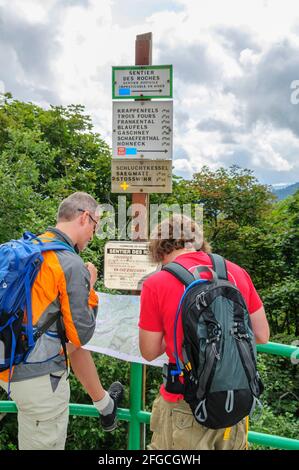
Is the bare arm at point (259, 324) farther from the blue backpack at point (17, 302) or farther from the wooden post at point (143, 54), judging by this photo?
the wooden post at point (143, 54)

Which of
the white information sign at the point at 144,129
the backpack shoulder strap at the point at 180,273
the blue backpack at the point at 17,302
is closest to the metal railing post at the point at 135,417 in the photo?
the blue backpack at the point at 17,302

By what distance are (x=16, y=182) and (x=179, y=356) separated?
3.17 meters

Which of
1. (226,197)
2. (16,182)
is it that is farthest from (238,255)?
(16,182)

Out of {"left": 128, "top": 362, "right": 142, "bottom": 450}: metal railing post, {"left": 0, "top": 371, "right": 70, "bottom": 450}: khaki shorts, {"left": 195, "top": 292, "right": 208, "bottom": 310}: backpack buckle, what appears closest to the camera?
{"left": 195, "top": 292, "right": 208, "bottom": 310}: backpack buckle

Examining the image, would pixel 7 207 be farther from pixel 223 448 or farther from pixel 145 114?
pixel 223 448

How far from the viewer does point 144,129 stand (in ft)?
8.87

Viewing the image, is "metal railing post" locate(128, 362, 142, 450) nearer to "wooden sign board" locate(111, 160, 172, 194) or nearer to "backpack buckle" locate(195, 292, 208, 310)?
"backpack buckle" locate(195, 292, 208, 310)

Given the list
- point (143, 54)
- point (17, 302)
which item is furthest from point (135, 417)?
point (143, 54)

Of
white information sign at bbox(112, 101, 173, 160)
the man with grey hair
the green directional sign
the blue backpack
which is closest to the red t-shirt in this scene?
the man with grey hair

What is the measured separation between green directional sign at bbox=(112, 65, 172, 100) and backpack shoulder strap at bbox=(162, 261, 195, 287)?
1341mm

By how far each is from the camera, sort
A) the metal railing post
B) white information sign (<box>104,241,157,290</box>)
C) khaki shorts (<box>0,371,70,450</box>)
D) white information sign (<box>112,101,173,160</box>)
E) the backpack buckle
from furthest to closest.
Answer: white information sign (<box>112,101,173,160</box>) → white information sign (<box>104,241,157,290</box>) → the metal railing post → khaki shorts (<box>0,371,70,450</box>) → the backpack buckle

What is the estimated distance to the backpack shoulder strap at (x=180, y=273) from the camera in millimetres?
1748

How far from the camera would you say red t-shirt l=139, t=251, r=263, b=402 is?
1755 mm

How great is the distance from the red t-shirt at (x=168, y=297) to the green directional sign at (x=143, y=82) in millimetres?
1316
